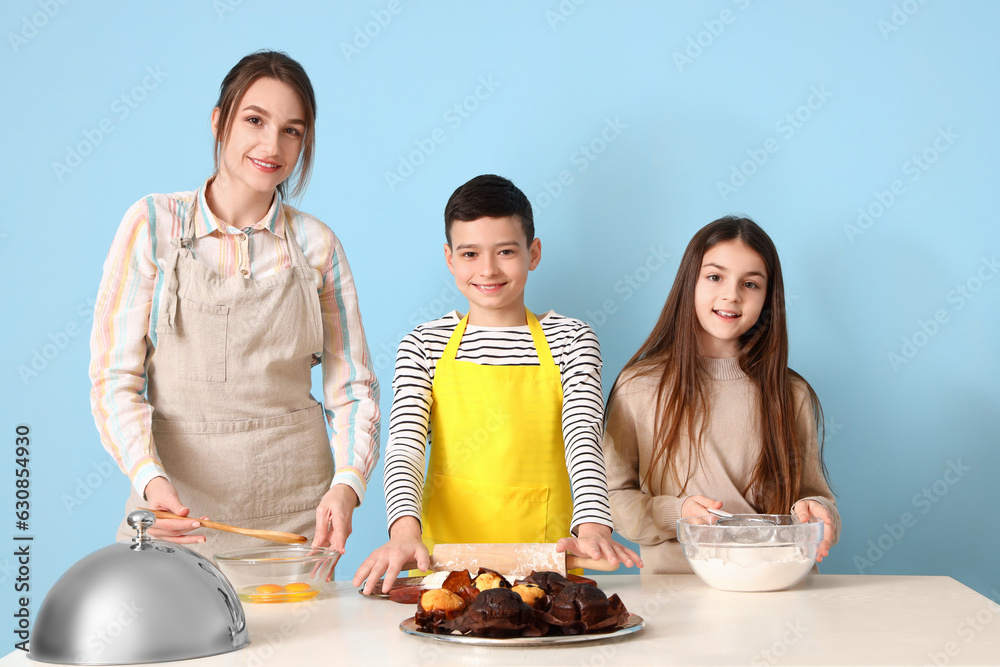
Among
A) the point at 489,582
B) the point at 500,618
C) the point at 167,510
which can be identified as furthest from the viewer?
the point at 167,510

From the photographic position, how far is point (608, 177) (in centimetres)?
196

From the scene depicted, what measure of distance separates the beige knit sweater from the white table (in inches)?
15.1

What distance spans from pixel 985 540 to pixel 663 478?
2.99 feet

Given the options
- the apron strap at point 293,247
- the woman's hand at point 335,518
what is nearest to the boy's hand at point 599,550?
the woman's hand at point 335,518

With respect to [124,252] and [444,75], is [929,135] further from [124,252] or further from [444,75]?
[124,252]

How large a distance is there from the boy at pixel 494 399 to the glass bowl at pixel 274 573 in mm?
292

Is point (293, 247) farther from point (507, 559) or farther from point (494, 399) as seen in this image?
point (507, 559)

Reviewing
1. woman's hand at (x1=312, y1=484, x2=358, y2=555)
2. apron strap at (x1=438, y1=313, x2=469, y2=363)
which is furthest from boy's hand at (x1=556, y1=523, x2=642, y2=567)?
apron strap at (x1=438, y1=313, x2=469, y2=363)

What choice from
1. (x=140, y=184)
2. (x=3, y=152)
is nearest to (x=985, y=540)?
(x=140, y=184)

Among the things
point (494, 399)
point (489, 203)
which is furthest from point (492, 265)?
point (494, 399)

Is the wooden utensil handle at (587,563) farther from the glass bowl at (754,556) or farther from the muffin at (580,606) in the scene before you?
the muffin at (580,606)

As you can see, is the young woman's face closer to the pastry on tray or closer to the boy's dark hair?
the boy's dark hair

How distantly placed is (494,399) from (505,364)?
0.07 meters

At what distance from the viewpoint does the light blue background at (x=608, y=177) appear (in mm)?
1920
